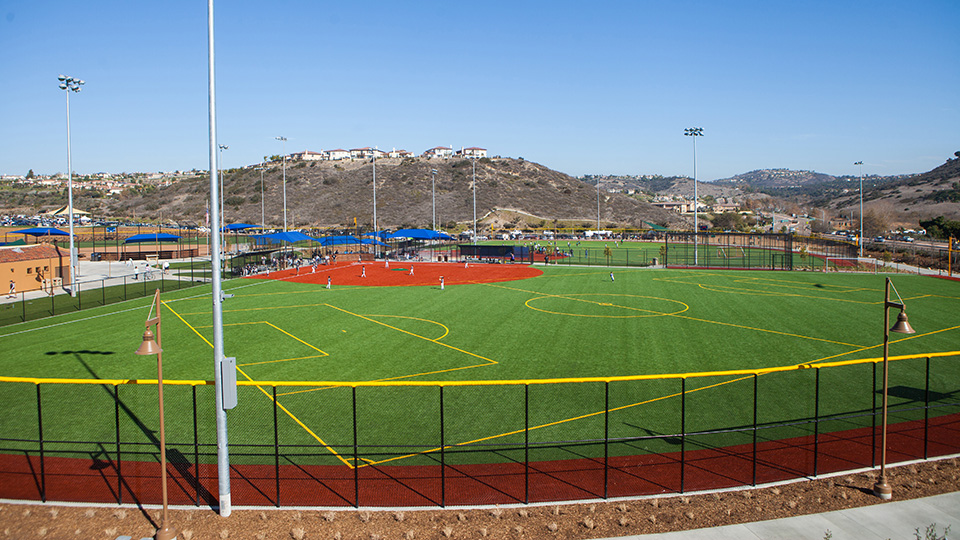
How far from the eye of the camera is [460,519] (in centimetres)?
1034

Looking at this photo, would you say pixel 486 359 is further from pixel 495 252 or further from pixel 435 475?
pixel 495 252

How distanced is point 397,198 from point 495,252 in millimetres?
87431

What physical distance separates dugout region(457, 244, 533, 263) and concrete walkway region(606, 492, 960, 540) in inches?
2253

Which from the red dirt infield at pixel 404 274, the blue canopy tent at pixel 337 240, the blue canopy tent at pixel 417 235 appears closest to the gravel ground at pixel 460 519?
the red dirt infield at pixel 404 274

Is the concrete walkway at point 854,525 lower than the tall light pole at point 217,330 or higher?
lower

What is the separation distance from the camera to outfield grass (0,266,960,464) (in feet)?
49.0

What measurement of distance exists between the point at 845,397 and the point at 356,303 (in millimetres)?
27502

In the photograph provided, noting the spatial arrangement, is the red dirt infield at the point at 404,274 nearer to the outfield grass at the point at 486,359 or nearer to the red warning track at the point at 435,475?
the outfield grass at the point at 486,359

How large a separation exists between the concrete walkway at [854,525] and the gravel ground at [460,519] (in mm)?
192

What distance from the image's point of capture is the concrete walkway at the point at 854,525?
9688 mm

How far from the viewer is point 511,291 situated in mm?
42344

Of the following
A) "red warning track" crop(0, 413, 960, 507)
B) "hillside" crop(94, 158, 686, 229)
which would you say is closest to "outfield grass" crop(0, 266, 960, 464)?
"red warning track" crop(0, 413, 960, 507)

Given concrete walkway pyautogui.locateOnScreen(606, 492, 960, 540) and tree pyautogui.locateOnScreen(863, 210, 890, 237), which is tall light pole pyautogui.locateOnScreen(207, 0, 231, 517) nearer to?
concrete walkway pyautogui.locateOnScreen(606, 492, 960, 540)

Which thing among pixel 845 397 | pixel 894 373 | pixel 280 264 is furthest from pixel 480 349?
pixel 280 264
